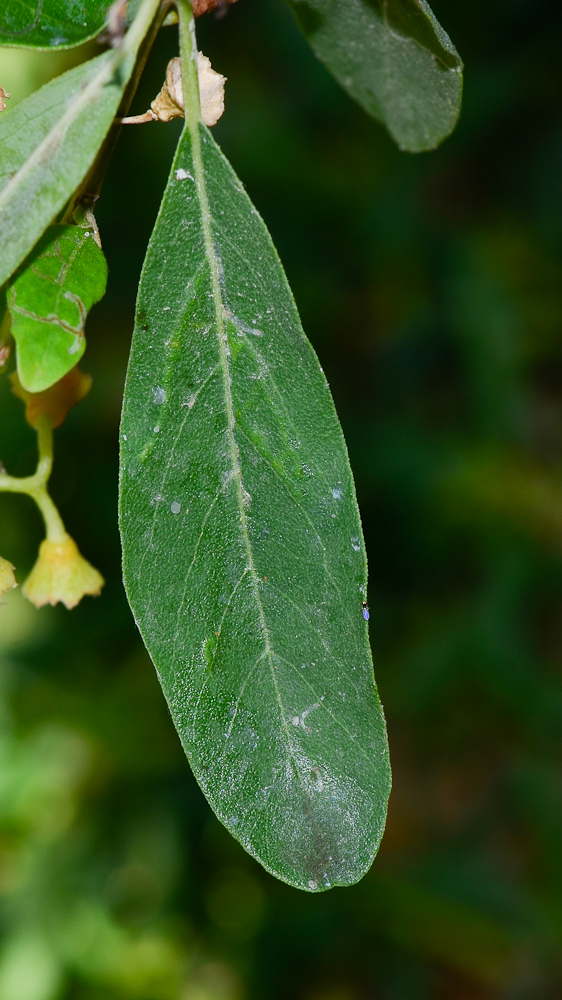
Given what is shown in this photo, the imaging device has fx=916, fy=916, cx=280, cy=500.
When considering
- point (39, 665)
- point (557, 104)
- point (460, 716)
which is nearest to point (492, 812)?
point (460, 716)

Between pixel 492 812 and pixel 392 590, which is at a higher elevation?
pixel 392 590

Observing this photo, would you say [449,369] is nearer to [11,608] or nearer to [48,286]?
[11,608]

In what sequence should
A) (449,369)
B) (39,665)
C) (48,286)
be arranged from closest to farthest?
(48,286)
(39,665)
(449,369)

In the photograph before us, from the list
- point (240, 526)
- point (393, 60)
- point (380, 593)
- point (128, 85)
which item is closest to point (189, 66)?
point (128, 85)

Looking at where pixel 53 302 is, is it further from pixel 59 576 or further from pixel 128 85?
pixel 59 576

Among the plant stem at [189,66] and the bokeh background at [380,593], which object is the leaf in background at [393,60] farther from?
the bokeh background at [380,593]

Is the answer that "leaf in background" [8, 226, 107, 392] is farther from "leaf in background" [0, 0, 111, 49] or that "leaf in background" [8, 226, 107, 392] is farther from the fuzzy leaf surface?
"leaf in background" [0, 0, 111, 49]

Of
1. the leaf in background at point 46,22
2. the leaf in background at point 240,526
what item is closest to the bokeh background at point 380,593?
the leaf in background at point 46,22
